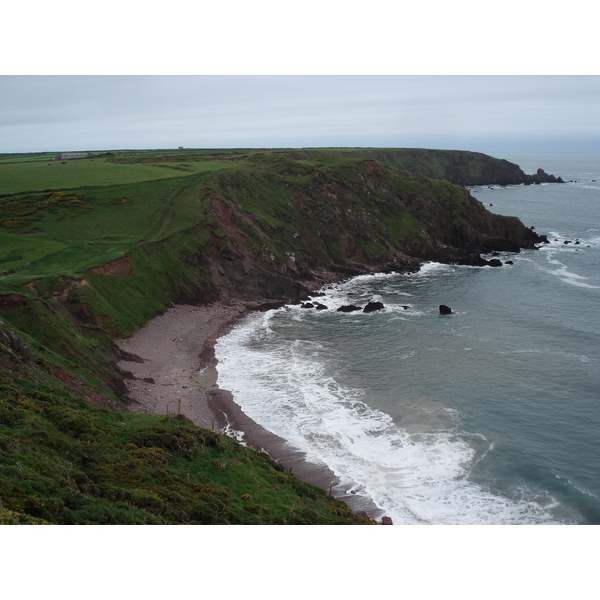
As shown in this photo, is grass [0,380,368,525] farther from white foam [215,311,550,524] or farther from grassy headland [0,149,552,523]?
white foam [215,311,550,524]

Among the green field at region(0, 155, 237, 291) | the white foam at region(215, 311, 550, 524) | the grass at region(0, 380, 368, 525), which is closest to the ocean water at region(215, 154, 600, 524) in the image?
the white foam at region(215, 311, 550, 524)

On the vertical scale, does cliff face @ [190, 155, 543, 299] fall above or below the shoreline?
above

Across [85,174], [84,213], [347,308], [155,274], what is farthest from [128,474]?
[85,174]

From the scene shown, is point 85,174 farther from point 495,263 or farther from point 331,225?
point 495,263

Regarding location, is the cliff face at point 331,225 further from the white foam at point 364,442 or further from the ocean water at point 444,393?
the white foam at point 364,442

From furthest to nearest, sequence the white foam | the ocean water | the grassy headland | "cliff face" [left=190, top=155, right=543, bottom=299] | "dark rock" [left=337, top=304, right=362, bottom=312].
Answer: "cliff face" [left=190, top=155, right=543, bottom=299] → "dark rock" [left=337, top=304, right=362, bottom=312] → the ocean water → the white foam → the grassy headland


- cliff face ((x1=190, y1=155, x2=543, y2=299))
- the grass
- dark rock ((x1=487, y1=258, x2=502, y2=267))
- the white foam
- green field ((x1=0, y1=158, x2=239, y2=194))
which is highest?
green field ((x1=0, y1=158, x2=239, y2=194))

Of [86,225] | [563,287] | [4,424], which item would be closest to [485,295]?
[563,287]
